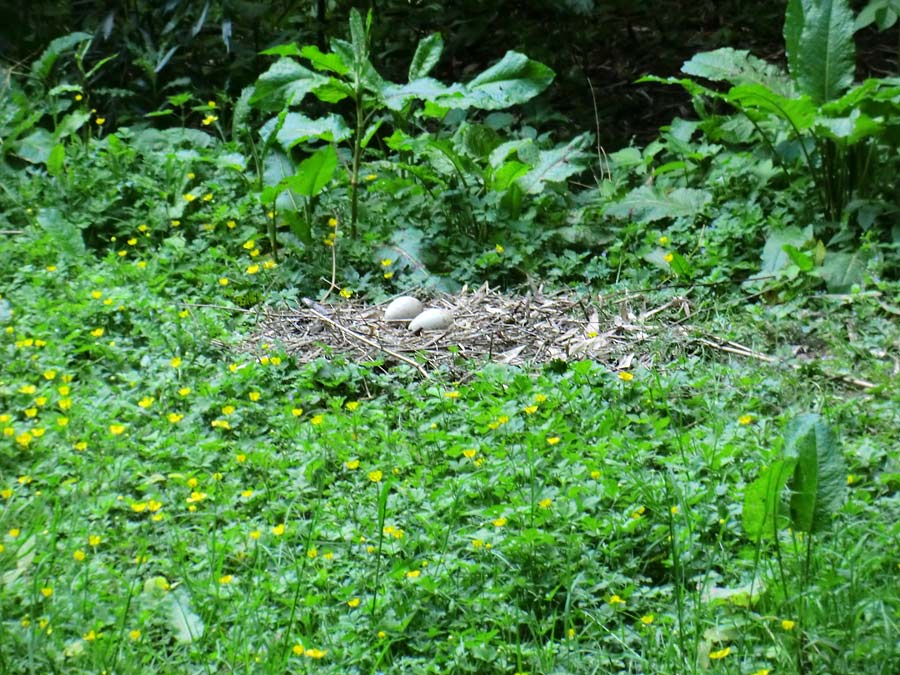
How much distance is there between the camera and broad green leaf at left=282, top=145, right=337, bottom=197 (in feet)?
15.9

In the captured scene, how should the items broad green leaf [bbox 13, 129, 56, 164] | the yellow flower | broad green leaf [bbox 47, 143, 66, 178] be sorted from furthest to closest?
broad green leaf [bbox 13, 129, 56, 164] → broad green leaf [bbox 47, 143, 66, 178] → the yellow flower

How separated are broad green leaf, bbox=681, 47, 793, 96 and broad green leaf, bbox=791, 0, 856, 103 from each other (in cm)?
20

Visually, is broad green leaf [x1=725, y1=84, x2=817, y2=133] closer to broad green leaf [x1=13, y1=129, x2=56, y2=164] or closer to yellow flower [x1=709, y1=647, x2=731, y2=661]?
yellow flower [x1=709, y1=647, x2=731, y2=661]

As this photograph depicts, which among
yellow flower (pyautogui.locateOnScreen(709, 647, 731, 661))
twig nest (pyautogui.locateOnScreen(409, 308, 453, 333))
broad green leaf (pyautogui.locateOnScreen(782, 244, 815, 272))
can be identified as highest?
yellow flower (pyautogui.locateOnScreen(709, 647, 731, 661))

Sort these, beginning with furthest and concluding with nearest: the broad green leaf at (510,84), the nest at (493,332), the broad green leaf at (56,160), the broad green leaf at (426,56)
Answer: the broad green leaf at (56,160), the broad green leaf at (426,56), the broad green leaf at (510,84), the nest at (493,332)

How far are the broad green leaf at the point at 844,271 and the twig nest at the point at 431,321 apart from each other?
1.59 m

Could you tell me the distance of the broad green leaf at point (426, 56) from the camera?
5.31 m

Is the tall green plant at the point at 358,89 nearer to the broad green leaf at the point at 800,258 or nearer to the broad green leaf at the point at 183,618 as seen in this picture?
the broad green leaf at the point at 800,258

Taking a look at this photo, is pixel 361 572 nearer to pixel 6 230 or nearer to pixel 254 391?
pixel 254 391

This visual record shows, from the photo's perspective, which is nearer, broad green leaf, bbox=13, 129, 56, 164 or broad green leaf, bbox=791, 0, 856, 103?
broad green leaf, bbox=791, 0, 856, 103

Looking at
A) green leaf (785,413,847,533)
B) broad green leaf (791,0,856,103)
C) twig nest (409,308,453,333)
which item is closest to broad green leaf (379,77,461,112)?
twig nest (409,308,453,333)

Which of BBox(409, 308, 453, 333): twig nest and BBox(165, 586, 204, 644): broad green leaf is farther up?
BBox(165, 586, 204, 644): broad green leaf

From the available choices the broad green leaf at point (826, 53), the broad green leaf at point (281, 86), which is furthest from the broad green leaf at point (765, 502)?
the broad green leaf at point (281, 86)

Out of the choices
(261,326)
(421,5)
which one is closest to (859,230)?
(261,326)
